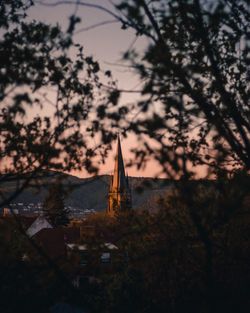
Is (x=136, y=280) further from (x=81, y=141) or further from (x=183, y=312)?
(x=81, y=141)

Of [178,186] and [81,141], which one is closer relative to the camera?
[178,186]

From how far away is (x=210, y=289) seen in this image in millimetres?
3760

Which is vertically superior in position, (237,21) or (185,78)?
(237,21)

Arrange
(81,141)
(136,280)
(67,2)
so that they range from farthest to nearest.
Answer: (136,280)
(81,141)
(67,2)

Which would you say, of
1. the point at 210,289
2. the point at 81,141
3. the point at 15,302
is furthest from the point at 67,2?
the point at 15,302

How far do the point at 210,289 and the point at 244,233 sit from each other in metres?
7.22

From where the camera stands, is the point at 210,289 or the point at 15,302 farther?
the point at 15,302

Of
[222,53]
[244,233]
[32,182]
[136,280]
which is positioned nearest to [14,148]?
[32,182]

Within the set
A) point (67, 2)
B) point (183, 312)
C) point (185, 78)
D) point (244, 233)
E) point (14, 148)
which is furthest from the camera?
point (183, 312)

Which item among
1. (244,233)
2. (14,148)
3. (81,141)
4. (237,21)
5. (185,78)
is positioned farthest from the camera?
(244,233)

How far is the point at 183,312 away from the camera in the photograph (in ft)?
52.0

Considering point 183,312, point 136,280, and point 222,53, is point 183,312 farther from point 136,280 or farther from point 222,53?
point 222,53

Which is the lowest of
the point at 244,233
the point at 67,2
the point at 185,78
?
the point at 244,233

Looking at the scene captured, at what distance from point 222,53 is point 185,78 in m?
2.21
